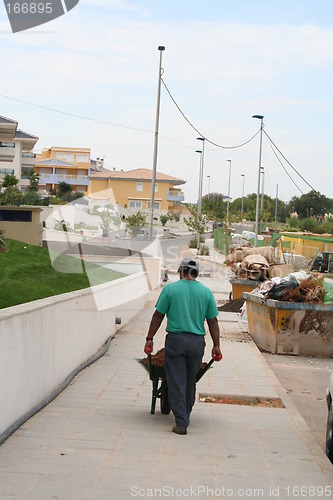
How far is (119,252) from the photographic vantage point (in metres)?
38.1

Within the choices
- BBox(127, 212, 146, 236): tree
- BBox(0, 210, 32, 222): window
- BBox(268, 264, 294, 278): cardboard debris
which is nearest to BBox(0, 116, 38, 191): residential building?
BBox(0, 210, 32, 222): window

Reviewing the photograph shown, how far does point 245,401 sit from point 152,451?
3.07 m

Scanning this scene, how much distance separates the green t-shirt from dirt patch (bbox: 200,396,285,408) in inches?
84.9

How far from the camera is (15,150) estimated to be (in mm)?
73562

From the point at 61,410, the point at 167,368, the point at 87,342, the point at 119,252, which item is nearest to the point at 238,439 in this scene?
the point at 167,368

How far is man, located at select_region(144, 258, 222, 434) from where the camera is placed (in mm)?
7223

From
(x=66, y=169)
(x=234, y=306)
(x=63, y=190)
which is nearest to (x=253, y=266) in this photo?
(x=234, y=306)

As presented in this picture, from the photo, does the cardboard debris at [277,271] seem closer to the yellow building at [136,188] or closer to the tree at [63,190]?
the tree at [63,190]

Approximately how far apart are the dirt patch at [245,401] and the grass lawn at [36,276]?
8.85 ft

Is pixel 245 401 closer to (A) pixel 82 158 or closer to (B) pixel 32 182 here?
(B) pixel 32 182

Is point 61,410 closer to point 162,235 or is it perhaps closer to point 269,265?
point 269,265

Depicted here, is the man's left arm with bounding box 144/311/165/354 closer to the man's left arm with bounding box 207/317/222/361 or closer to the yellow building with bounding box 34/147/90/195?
the man's left arm with bounding box 207/317/222/361

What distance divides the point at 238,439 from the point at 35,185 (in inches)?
3104

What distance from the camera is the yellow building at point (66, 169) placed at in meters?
115
